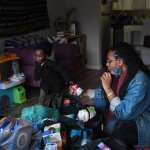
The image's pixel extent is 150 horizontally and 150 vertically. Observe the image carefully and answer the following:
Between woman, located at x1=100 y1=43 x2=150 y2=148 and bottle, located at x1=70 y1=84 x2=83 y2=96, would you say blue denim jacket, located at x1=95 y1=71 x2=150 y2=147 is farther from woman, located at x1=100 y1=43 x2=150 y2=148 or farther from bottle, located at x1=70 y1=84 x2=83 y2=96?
bottle, located at x1=70 y1=84 x2=83 y2=96

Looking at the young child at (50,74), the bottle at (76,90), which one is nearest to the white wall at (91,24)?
the young child at (50,74)

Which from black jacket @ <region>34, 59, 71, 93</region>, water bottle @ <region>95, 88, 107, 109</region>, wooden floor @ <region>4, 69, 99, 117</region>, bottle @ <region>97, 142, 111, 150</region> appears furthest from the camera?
wooden floor @ <region>4, 69, 99, 117</region>

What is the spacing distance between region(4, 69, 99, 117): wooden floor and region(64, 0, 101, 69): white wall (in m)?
0.29

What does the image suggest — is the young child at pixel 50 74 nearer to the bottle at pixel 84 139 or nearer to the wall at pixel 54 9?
the bottle at pixel 84 139

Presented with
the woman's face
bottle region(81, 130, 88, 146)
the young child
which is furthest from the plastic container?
the young child

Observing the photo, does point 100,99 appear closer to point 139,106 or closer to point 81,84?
point 139,106

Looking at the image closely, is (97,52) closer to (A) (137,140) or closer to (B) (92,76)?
(B) (92,76)

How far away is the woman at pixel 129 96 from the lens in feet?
5.84

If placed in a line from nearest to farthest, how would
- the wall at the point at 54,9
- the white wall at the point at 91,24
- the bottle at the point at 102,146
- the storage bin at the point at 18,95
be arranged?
1. the bottle at the point at 102,146
2. the storage bin at the point at 18,95
3. the wall at the point at 54,9
4. the white wall at the point at 91,24

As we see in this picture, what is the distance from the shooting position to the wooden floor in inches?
142

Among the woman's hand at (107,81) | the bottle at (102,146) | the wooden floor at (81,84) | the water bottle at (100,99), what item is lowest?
the wooden floor at (81,84)

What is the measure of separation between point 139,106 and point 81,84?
2817 millimetres

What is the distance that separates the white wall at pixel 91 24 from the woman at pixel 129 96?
3666 millimetres

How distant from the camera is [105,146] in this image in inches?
69.9
